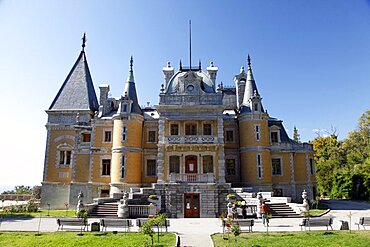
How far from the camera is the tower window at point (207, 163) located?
27.4 metres

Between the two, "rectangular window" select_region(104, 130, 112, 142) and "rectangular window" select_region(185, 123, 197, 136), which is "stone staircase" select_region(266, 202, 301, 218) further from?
"rectangular window" select_region(104, 130, 112, 142)

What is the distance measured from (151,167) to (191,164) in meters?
4.64

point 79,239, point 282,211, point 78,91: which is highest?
point 78,91

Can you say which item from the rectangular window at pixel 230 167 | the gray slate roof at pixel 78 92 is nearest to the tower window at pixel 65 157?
the gray slate roof at pixel 78 92

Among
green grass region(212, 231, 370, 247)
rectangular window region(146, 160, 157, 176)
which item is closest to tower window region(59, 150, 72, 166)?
rectangular window region(146, 160, 157, 176)

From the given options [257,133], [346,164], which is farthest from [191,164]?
[346,164]

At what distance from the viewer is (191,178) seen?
2480cm

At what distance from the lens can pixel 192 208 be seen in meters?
23.5

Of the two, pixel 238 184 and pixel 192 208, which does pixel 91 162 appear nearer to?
pixel 192 208

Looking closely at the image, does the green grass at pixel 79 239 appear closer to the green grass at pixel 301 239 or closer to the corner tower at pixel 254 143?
the green grass at pixel 301 239

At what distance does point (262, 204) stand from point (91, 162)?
719 inches

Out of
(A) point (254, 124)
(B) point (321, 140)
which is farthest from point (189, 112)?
(B) point (321, 140)

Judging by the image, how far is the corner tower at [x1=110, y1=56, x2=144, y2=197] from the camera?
27.4 metres

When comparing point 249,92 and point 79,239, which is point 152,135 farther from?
point 79,239
